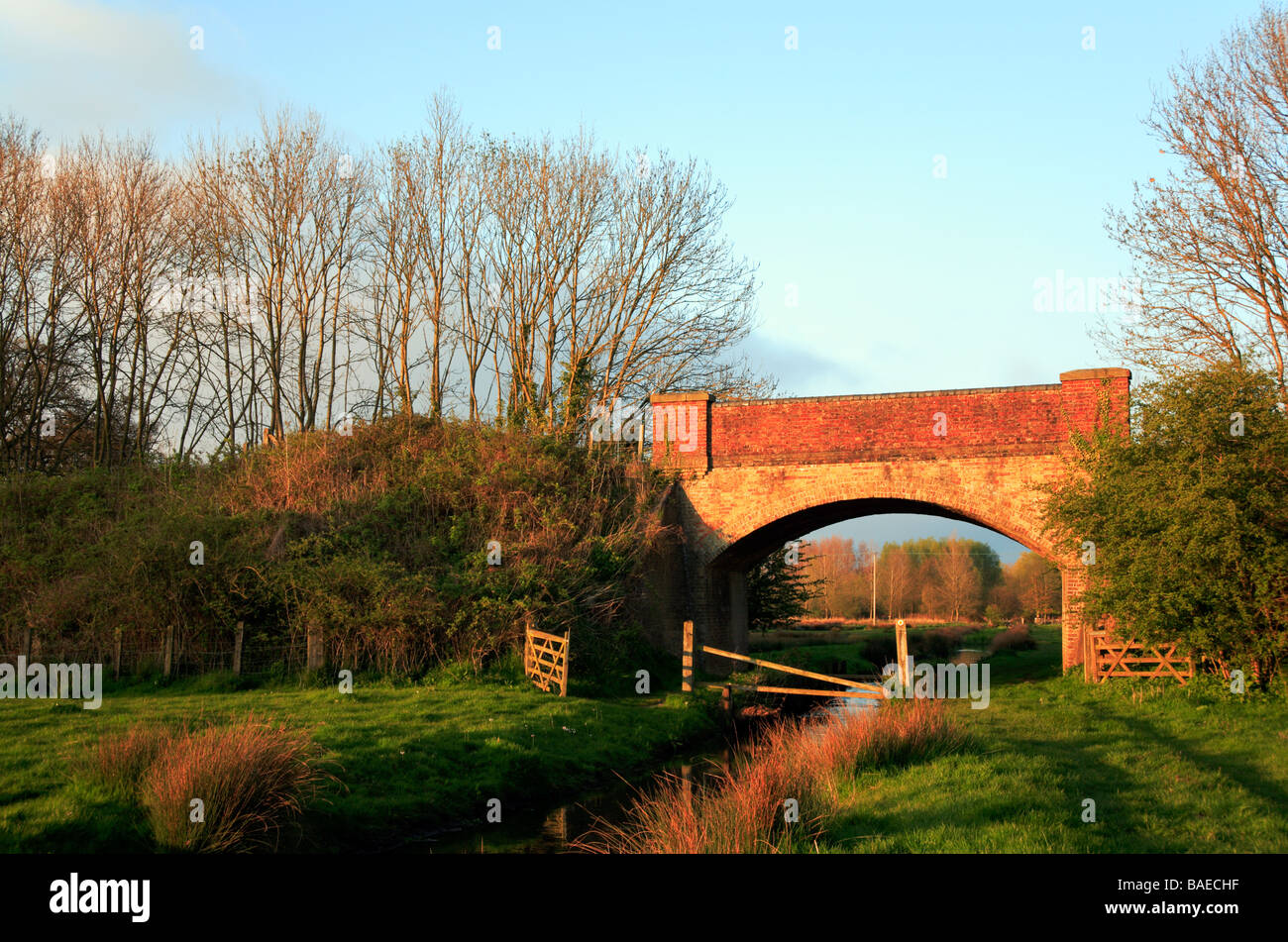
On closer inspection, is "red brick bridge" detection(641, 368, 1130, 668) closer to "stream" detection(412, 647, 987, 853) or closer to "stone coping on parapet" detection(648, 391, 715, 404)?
"stone coping on parapet" detection(648, 391, 715, 404)

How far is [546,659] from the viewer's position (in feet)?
57.9

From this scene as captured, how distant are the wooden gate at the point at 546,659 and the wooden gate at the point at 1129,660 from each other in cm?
965

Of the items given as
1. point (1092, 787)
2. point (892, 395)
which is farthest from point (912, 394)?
point (1092, 787)

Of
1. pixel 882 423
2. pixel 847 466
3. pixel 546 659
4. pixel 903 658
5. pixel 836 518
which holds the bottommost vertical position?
pixel 546 659

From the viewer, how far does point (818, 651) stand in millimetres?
31359

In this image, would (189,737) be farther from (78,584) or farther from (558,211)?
(558,211)

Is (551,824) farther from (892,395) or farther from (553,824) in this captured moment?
(892,395)

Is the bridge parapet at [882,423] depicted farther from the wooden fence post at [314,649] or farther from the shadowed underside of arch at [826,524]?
the wooden fence post at [314,649]

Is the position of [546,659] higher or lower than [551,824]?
higher

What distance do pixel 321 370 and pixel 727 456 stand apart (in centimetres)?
1353

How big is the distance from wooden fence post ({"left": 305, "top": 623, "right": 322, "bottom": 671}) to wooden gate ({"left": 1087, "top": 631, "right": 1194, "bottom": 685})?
13.8 meters

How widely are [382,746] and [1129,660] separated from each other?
504 inches
